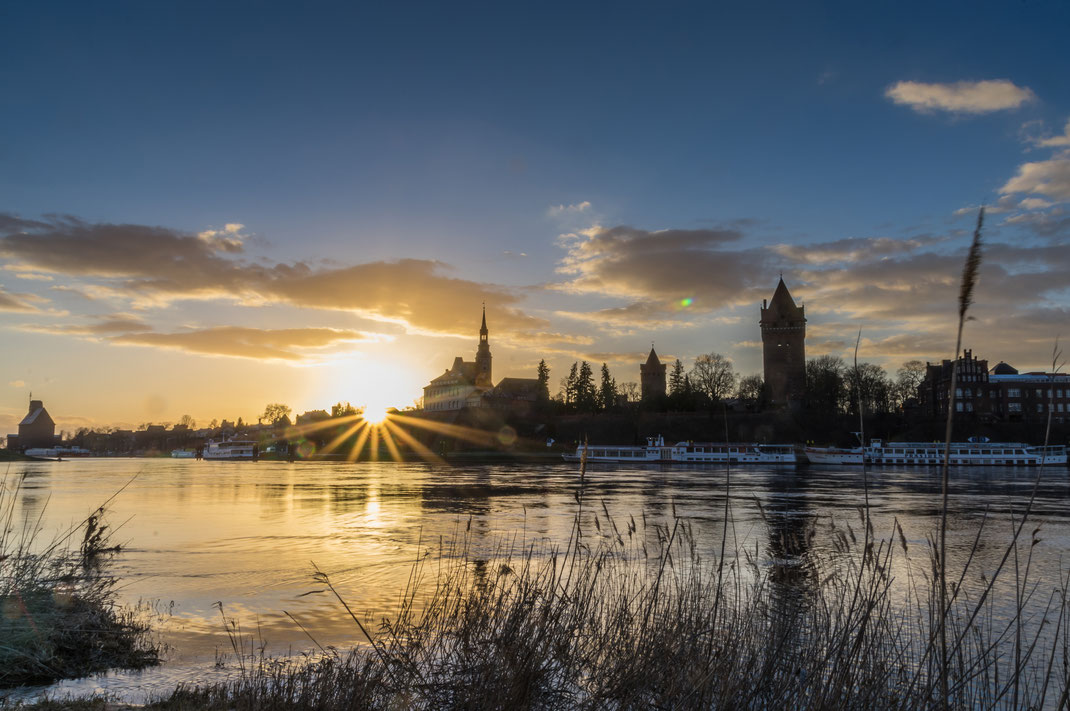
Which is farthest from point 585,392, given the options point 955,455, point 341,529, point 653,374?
point 341,529

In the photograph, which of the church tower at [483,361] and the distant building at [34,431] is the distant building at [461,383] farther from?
the distant building at [34,431]

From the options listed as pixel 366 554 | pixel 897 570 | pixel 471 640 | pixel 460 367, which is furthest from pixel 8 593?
pixel 460 367

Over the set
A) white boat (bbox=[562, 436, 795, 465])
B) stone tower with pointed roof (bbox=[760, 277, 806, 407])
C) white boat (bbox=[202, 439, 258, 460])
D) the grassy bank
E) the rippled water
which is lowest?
white boat (bbox=[202, 439, 258, 460])

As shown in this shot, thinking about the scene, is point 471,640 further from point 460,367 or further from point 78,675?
point 460,367

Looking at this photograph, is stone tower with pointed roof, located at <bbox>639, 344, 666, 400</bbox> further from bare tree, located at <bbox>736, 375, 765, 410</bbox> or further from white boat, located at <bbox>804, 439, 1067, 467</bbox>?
white boat, located at <bbox>804, 439, 1067, 467</bbox>

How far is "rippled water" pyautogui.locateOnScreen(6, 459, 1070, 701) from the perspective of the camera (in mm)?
11766

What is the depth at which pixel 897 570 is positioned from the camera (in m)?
16.6

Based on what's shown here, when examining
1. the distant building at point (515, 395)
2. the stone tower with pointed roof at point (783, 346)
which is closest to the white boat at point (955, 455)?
the stone tower with pointed roof at point (783, 346)

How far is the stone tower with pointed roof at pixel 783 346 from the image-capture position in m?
128

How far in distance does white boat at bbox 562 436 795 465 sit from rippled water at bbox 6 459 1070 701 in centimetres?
4012

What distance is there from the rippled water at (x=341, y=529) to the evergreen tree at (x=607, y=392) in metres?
79.2

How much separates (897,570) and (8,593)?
55.8ft

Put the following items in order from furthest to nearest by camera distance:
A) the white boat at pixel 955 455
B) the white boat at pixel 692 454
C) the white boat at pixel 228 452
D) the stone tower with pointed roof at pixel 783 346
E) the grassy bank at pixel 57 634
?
the white boat at pixel 228 452, the stone tower with pointed roof at pixel 783 346, the white boat at pixel 692 454, the white boat at pixel 955 455, the grassy bank at pixel 57 634

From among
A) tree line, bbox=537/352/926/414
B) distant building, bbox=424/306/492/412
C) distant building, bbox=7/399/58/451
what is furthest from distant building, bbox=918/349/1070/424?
distant building, bbox=7/399/58/451
